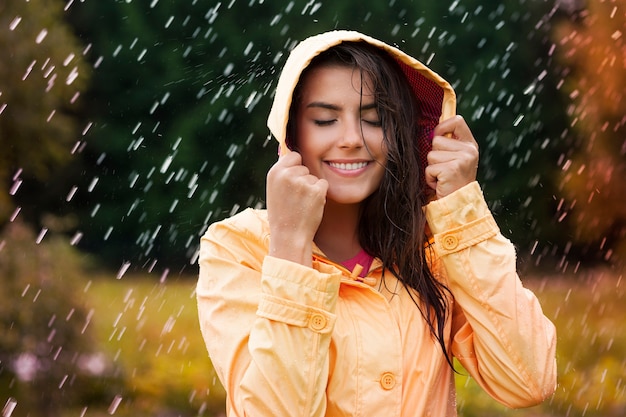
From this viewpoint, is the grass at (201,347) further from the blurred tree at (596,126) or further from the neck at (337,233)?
the neck at (337,233)

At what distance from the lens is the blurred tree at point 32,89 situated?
24.6 ft

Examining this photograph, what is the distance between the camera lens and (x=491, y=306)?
7.63ft

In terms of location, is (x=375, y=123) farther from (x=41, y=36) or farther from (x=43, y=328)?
(x=41, y=36)

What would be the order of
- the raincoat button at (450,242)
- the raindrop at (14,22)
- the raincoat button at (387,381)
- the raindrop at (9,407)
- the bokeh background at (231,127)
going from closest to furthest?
the raincoat button at (387,381)
the raincoat button at (450,242)
the raindrop at (9,407)
the raindrop at (14,22)
the bokeh background at (231,127)

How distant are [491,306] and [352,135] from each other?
1.87 feet

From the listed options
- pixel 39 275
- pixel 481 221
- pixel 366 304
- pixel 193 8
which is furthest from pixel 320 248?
pixel 193 8

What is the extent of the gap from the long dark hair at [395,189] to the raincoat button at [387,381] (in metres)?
0.23

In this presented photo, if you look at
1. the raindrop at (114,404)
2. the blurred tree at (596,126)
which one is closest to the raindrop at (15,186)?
the raindrop at (114,404)

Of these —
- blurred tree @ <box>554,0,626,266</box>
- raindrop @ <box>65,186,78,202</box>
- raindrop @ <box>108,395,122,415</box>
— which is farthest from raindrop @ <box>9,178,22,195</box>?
blurred tree @ <box>554,0,626,266</box>

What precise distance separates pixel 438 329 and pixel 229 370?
55cm

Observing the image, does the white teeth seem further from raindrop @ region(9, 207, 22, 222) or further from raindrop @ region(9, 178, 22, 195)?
raindrop @ region(9, 178, 22, 195)

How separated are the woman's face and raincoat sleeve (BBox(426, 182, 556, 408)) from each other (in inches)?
8.0

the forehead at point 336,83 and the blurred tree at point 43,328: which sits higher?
the forehead at point 336,83

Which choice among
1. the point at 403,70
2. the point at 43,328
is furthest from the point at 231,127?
the point at 403,70
